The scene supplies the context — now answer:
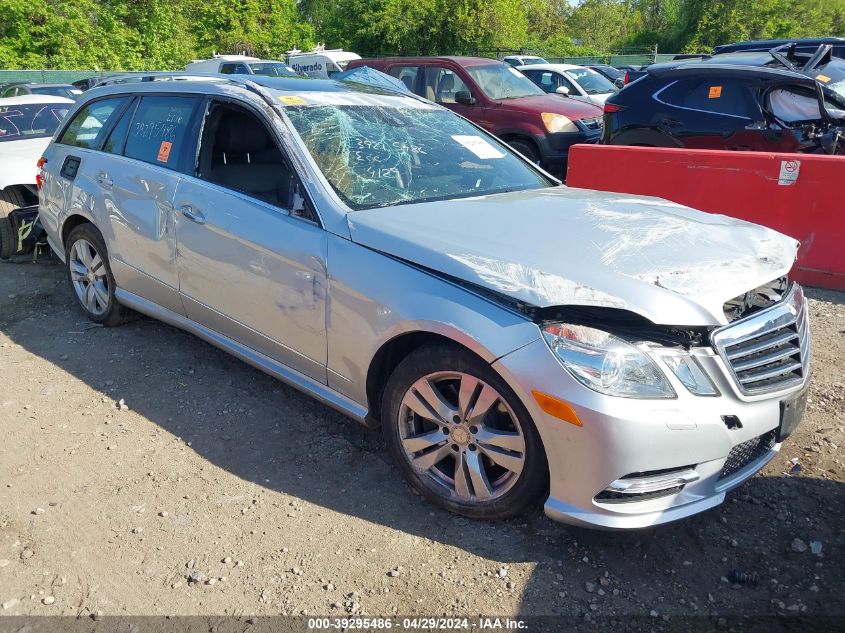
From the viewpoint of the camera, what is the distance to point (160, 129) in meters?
4.56

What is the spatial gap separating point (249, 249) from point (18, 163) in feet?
15.4

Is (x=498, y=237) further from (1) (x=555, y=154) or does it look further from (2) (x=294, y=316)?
(1) (x=555, y=154)

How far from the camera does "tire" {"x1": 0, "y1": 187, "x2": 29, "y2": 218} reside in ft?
22.7

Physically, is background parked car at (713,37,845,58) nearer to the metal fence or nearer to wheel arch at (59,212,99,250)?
wheel arch at (59,212,99,250)

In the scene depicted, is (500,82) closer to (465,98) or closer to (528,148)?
(465,98)

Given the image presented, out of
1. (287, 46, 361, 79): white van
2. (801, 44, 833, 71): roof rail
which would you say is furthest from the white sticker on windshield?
(287, 46, 361, 79): white van

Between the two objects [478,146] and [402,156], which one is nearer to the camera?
[402,156]

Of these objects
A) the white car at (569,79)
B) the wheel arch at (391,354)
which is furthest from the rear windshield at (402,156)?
the white car at (569,79)

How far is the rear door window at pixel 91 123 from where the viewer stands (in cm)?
504

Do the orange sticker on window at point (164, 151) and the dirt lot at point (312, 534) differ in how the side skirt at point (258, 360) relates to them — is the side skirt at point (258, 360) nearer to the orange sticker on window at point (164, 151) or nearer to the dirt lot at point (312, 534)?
the dirt lot at point (312, 534)

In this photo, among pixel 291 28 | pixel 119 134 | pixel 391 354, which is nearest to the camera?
pixel 391 354

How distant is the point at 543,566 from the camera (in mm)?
2846

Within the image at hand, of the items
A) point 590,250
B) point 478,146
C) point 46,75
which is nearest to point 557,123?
point 478,146

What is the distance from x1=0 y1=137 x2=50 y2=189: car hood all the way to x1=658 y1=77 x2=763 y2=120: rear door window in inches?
273
